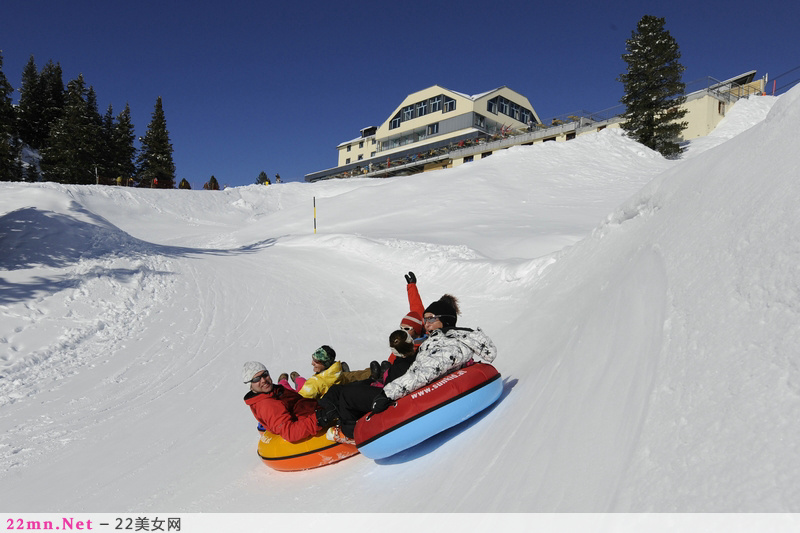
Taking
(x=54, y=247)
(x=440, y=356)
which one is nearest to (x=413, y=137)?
(x=54, y=247)

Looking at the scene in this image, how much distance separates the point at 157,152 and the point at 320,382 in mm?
54800

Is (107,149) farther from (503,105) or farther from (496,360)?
(496,360)

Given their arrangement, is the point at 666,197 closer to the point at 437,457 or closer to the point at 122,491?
the point at 437,457

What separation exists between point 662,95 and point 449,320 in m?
34.2

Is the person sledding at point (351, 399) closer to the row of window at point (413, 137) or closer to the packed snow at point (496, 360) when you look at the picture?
the packed snow at point (496, 360)

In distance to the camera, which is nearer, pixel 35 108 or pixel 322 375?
pixel 322 375

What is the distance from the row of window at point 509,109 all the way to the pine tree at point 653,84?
20.2 meters

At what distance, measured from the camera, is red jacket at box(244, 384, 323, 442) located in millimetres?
4582

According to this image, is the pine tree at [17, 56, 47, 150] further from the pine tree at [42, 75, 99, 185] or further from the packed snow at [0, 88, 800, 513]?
the packed snow at [0, 88, 800, 513]

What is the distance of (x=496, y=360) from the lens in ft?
20.1

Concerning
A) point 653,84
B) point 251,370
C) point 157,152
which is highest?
point 157,152

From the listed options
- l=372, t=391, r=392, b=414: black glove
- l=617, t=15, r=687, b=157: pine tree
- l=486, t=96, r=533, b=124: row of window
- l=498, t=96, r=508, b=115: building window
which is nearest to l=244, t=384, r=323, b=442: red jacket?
l=372, t=391, r=392, b=414: black glove

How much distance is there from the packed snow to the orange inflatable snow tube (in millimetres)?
106

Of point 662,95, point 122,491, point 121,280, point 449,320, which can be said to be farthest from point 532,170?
point 122,491
